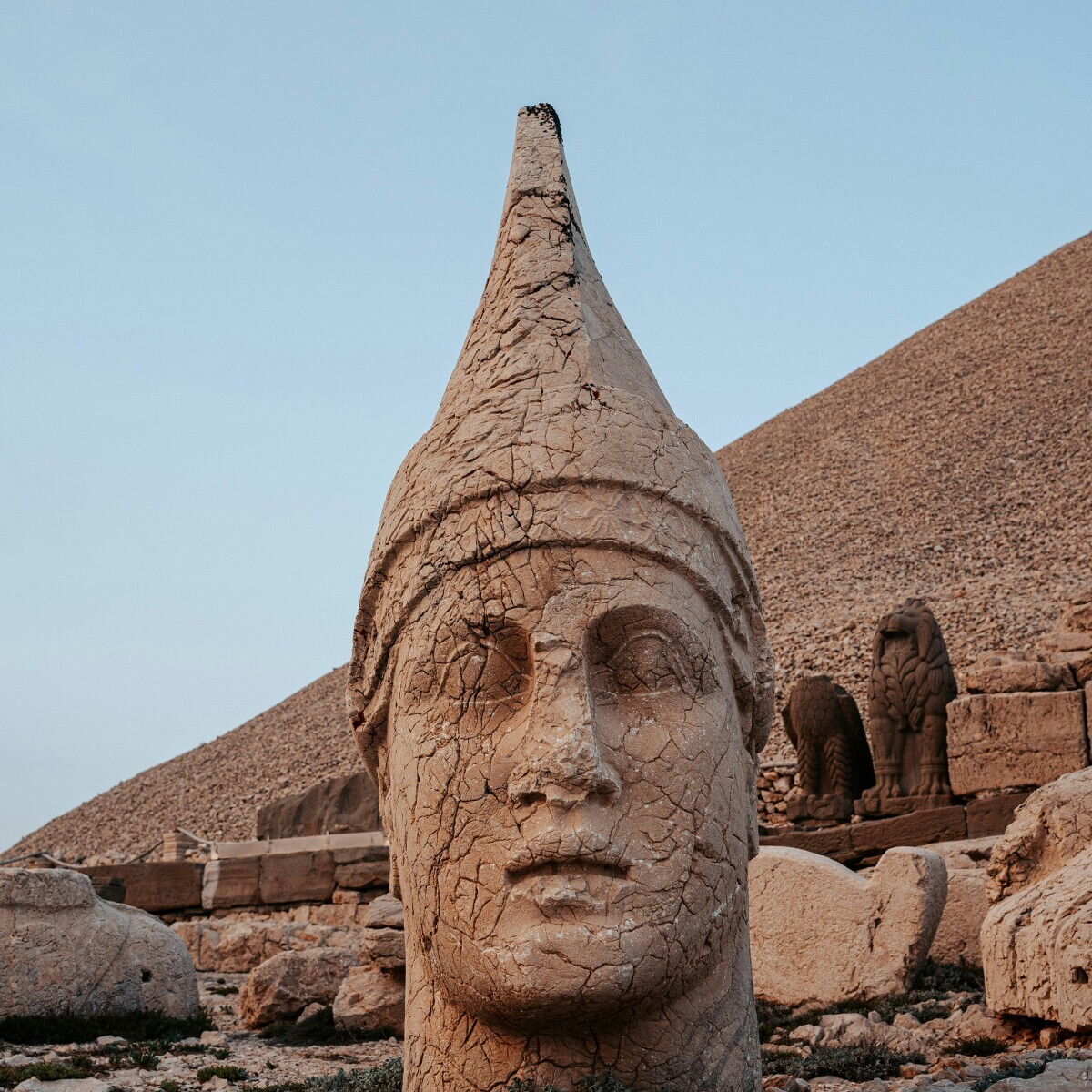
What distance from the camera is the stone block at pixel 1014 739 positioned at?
1195 centimetres

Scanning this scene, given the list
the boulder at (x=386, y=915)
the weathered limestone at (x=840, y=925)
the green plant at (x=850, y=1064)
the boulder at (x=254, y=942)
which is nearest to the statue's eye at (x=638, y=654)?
the green plant at (x=850, y=1064)

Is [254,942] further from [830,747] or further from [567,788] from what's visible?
[567,788]

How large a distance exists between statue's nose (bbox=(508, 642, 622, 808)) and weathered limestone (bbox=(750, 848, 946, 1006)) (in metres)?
4.70

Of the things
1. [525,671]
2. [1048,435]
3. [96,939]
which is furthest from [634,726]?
[1048,435]

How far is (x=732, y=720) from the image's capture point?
3818mm

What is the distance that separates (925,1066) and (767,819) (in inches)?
A: 469

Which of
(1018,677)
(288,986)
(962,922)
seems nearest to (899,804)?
(1018,677)

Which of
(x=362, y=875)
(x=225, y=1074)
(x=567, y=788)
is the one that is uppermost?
(x=567, y=788)

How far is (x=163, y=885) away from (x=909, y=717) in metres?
8.45

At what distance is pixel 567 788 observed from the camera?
11.1 ft

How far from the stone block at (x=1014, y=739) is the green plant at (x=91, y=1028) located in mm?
7236

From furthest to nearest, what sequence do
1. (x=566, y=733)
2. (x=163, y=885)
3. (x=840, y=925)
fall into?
(x=163, y=885)
(x=840, y=925)
(x=566, y=733)

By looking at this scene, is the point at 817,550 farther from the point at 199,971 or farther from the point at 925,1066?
the point at 925,1066

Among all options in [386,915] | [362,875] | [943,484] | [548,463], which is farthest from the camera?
[943,484]
